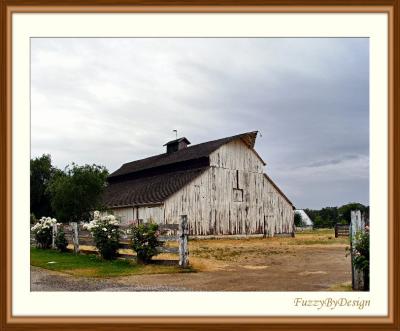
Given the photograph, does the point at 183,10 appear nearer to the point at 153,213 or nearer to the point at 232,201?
the point at 153,213

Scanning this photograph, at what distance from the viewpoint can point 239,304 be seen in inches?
274

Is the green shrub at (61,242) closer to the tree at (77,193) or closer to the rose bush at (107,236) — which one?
the rose bush at (107,236)

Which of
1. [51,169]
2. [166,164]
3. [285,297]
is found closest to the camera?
[285,297]

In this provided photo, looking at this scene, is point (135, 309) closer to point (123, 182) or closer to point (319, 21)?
point (319, 21)

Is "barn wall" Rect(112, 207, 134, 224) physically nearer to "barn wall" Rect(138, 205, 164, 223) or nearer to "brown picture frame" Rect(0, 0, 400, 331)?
"barn wall" Rect(138, 205, 164, 223)

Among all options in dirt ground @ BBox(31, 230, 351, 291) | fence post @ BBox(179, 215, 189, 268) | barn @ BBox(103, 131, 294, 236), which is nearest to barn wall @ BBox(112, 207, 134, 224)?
barn @ BBox(103, 131, 294, 236)

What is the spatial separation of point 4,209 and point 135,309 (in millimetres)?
2646

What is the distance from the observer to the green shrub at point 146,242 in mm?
15562

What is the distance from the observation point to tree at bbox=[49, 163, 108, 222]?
1277 inches

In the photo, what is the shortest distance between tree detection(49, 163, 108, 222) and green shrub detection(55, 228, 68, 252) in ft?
32.7

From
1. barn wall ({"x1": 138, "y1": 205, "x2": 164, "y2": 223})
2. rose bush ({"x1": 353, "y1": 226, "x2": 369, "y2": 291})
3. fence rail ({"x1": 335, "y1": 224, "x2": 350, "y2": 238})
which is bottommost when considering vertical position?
fence rail ({"x1": 335, "y1": 224, "x2": 350, "y2": 238})

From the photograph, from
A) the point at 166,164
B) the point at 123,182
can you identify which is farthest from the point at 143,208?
the point at 123,182

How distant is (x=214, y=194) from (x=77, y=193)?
10.6 m

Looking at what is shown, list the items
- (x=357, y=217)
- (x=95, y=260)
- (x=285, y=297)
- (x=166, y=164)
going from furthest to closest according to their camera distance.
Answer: (x=166, y=164)
(x=95, y=260)
(x=357, y=217)
(x=285, y=297)
